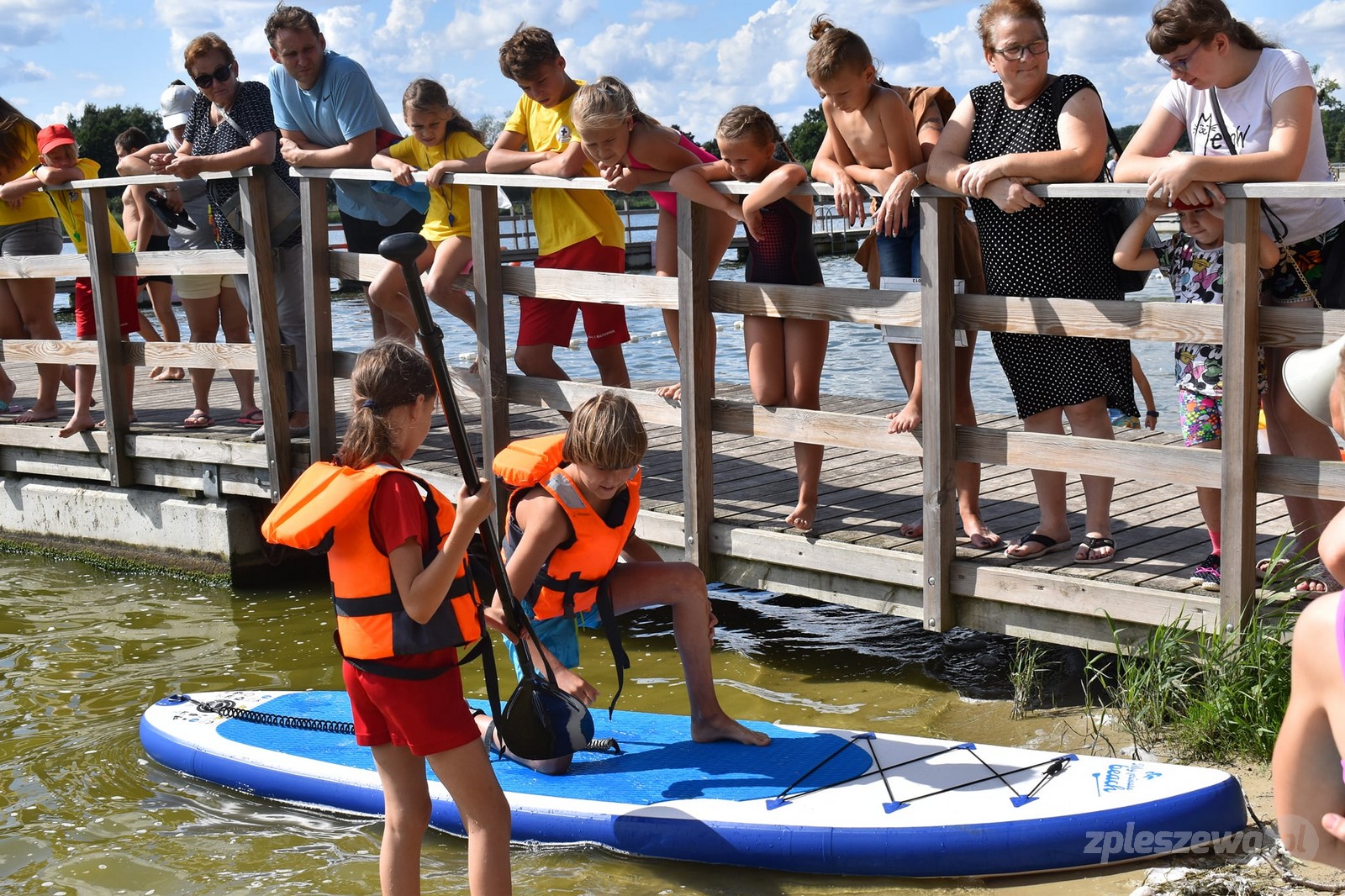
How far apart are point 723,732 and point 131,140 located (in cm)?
654

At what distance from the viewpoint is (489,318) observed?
6.12m

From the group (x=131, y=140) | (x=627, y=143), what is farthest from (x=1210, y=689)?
(x=131, y=140)

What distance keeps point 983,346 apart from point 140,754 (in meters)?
19.6

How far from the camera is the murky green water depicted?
4211 mm

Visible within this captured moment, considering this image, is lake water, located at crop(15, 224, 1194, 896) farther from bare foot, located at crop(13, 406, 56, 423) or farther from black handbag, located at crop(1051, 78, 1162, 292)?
black handbag, located at crop(1051, 78, 1162, 292)

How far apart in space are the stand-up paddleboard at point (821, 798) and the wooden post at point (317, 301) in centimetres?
237

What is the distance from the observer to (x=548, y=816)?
4.22 metres

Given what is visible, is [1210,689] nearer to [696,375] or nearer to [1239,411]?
[1239,411]

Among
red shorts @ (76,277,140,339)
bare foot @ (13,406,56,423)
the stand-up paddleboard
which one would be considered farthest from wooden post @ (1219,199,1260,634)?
bare foot @ (13,406,56,423)

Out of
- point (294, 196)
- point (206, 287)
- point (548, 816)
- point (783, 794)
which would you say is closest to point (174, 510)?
point (206, 287)

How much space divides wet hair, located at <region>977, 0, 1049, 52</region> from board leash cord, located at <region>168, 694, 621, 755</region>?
260cm

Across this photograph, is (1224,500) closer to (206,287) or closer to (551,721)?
(551,721)

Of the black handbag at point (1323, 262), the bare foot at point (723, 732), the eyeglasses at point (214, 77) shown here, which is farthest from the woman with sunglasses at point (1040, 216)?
the eyeglasses at point (214, 77)

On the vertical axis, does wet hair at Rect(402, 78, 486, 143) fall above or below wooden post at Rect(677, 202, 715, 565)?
above
